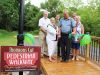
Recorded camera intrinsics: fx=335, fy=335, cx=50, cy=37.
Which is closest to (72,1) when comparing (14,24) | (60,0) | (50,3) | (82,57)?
(60,0)

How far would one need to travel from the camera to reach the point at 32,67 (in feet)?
14.0

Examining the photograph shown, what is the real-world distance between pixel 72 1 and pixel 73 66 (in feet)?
90.6

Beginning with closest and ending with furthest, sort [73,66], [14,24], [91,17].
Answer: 1. [73,66]
2. [91,17]
3. [14,24]

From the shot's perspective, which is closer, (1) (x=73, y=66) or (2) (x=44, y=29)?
(1) (x=73, y=66)

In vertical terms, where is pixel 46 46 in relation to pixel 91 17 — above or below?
below

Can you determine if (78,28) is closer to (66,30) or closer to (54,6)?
(66,30)

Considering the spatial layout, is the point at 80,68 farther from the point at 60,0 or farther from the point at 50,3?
the point at 50,3

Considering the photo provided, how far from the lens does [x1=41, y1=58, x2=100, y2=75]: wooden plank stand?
299 inches

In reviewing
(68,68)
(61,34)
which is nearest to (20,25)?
(68,68)

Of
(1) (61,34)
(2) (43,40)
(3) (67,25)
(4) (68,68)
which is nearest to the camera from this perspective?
(4) (68,68)

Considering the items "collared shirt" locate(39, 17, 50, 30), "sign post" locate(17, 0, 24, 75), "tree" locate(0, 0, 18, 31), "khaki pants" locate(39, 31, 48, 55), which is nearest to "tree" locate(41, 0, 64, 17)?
"tree" locate(0, 0, 18, 31)

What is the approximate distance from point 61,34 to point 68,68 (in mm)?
1116

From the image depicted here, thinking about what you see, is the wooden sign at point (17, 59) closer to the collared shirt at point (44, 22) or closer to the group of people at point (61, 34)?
the group of people at point (61, 34)

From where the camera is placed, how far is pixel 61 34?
8.95m
